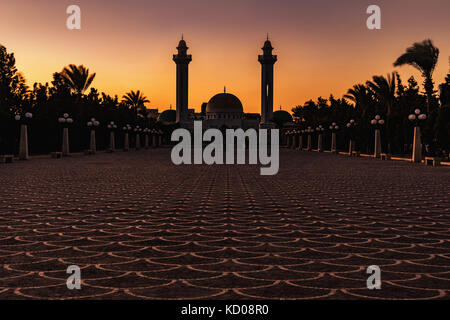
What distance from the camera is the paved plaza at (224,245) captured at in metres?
4.55

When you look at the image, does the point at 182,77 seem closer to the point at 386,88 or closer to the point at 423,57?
the point at 386,88

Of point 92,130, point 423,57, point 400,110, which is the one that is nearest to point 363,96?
point 400,110

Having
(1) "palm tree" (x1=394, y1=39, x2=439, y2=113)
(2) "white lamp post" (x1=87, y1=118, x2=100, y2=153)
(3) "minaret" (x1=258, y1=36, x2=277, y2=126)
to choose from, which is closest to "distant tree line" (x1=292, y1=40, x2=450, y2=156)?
(1) "palm tree" (x1=394, y1=39, x2=439, y2=113)

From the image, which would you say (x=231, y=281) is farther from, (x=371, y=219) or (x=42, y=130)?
(x=42, y=130)

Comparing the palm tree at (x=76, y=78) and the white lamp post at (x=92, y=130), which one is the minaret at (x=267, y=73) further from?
the white lamp post at (x=92, y=130)

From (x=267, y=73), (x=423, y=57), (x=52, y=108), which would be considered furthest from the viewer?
(x=267, y=73)

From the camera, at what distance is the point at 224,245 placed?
6402mm

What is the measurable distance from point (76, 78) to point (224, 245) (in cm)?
4647

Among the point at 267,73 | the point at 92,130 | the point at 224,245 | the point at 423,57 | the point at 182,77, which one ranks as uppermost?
the point at 267,73

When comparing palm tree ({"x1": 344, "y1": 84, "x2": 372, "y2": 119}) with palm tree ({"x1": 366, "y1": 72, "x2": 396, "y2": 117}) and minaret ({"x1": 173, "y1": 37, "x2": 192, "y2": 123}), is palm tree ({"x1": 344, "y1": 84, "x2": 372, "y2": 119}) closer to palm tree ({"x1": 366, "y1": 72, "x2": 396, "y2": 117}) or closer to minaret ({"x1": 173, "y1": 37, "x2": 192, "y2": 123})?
palm tree ({"x1": 366, "y1": 72, "x2": 396, "y2": 117})

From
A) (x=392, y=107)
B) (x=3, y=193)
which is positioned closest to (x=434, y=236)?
(x=3, y=193)

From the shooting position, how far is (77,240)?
671 cm

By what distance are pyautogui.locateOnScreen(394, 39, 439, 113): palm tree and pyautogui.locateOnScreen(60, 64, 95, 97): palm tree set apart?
28286mm

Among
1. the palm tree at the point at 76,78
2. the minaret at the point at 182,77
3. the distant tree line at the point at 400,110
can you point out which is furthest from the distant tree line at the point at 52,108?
the minaret at the point at 182,77
